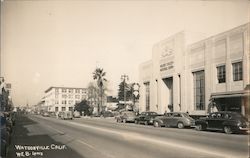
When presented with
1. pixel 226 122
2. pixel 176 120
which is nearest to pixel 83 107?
pixel 176 120

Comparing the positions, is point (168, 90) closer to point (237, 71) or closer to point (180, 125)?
point (237, 71)

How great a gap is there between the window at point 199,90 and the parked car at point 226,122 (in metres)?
17.8

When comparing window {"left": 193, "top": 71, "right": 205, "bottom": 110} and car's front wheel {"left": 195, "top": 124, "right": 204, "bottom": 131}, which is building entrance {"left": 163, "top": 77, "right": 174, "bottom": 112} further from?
car's front wheel {"left": 195, "top": 124, "right": 204, "bottom": 131}

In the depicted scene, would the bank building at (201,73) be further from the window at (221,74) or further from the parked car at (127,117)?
the parked car at (127,117)

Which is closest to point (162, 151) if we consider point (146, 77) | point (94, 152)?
point (94, 152)

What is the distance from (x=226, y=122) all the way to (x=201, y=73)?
21630 millimetres

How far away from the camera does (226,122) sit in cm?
2272

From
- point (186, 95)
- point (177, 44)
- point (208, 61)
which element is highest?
point (177, 44)

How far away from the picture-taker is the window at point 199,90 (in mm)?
42750

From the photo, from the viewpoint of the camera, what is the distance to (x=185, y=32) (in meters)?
46.4

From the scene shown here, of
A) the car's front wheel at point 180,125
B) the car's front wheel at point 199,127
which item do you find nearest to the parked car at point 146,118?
the car's front wheel at point 180,125

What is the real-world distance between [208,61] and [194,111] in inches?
275

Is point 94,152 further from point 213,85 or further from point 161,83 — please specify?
point 161,83

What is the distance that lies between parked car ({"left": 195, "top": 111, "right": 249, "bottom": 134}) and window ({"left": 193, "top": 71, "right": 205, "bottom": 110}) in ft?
58.4
